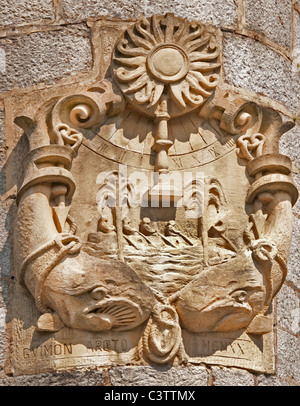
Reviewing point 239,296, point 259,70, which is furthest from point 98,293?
point 259,70

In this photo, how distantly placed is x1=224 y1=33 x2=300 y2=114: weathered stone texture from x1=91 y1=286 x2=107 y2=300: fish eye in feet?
4.92

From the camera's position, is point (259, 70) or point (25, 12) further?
point (259, 70)

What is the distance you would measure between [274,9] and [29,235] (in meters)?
2.15

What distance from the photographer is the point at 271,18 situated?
7.85 metres

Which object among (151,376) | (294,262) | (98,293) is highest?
(294,262)

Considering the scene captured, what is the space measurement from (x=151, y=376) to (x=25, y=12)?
7.29 feet

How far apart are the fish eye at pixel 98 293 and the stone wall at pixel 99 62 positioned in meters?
0.53

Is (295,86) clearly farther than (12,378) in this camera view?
Yes

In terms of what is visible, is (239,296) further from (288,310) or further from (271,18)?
(271,18)

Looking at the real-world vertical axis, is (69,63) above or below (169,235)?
above

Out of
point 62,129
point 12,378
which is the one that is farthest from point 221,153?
point 12,378

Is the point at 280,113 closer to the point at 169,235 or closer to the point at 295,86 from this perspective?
the point at 295,86

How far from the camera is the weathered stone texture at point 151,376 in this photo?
6691 mm

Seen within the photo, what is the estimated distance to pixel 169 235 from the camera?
7.04 metres
